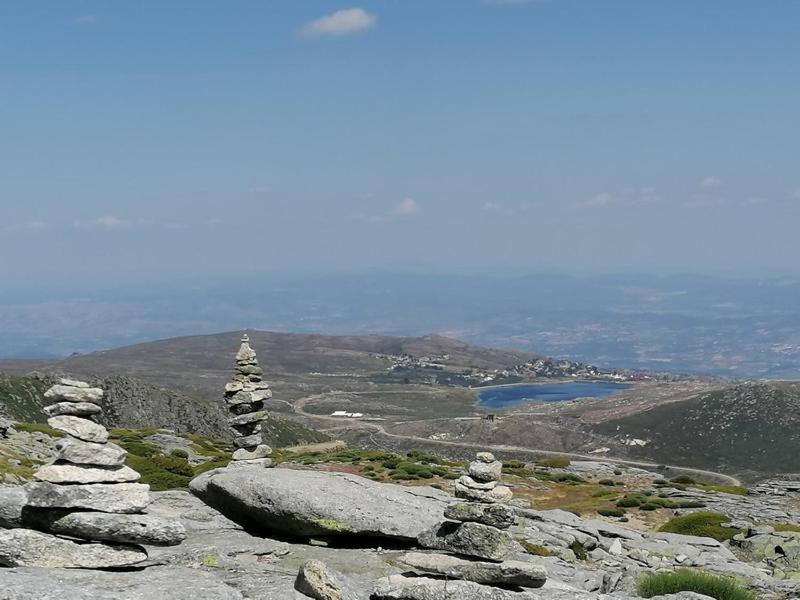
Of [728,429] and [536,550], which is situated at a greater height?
[536,550]

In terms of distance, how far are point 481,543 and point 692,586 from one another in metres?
10.6

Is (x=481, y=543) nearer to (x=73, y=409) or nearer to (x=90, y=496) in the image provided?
(x=90, y=496)

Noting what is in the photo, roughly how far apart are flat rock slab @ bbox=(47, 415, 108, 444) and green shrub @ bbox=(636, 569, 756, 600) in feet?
57.5

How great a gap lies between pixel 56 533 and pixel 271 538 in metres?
9.88

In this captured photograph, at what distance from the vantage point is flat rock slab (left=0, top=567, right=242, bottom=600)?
1352 cm

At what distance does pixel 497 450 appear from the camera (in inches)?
5753

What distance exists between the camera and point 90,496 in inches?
629

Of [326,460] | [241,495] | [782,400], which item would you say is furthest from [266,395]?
[782,400]

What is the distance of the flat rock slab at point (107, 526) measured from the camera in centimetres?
1576

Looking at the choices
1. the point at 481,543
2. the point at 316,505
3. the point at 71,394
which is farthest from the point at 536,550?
the point at 71,394

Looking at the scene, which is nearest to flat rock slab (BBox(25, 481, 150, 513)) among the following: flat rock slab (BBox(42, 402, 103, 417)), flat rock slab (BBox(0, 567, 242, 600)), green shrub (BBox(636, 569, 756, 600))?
flat rock slab (BBox(0, 567, 242, 600))

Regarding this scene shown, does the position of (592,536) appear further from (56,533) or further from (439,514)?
(56,533)

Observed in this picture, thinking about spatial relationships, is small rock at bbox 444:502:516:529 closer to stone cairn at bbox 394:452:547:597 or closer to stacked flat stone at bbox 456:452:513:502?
stone cairn at bbox 394:452:547:597

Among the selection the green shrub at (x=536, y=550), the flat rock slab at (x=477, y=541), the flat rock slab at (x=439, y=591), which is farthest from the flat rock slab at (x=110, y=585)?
the green shrub at (x=536, y=550)
